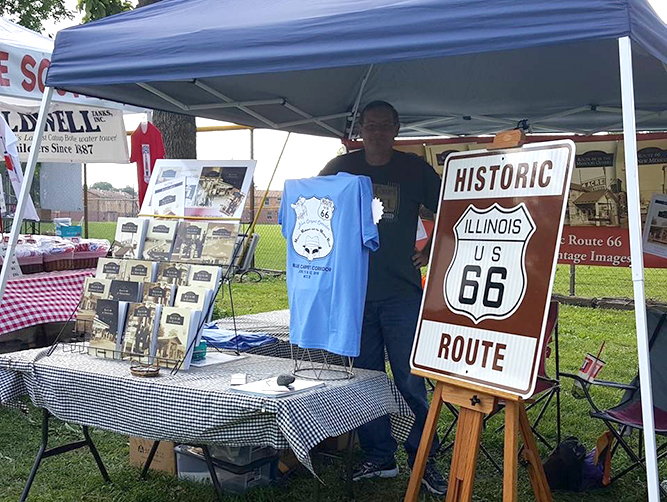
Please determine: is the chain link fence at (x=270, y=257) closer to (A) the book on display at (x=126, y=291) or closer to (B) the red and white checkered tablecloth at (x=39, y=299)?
(B) the red and white checkered tablecloth at (x=39, y=299)

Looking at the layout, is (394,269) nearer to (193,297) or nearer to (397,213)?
(397,213)

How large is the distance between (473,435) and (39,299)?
3505 millimetres

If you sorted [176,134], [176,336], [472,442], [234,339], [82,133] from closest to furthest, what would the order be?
[472,442] → [176,336] → [234,339] → [82,133] → [176,134]

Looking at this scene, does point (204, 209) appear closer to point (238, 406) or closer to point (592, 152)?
point (238, 406)

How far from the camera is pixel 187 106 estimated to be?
4.02m

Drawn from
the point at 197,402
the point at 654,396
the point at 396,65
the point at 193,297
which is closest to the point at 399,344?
the point at 193,297

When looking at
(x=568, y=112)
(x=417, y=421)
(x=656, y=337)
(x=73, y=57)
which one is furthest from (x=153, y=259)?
(x=568, y=112)

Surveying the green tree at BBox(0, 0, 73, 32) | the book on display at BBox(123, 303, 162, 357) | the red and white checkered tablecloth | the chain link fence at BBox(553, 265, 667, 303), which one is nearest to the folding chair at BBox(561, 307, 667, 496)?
the book on display at BBox(123, 303, 162, 357)

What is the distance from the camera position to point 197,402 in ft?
8.07

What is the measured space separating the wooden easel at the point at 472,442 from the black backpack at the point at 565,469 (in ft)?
3.04

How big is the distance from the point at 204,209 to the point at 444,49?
1.38m

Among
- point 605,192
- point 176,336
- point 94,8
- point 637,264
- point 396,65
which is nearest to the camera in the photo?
point 637,264

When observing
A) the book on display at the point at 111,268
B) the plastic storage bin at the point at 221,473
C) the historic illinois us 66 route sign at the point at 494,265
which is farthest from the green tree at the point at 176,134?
the historic illinois us 66 route sign at the point at 494,265

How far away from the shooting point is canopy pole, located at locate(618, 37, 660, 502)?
6.38ft
